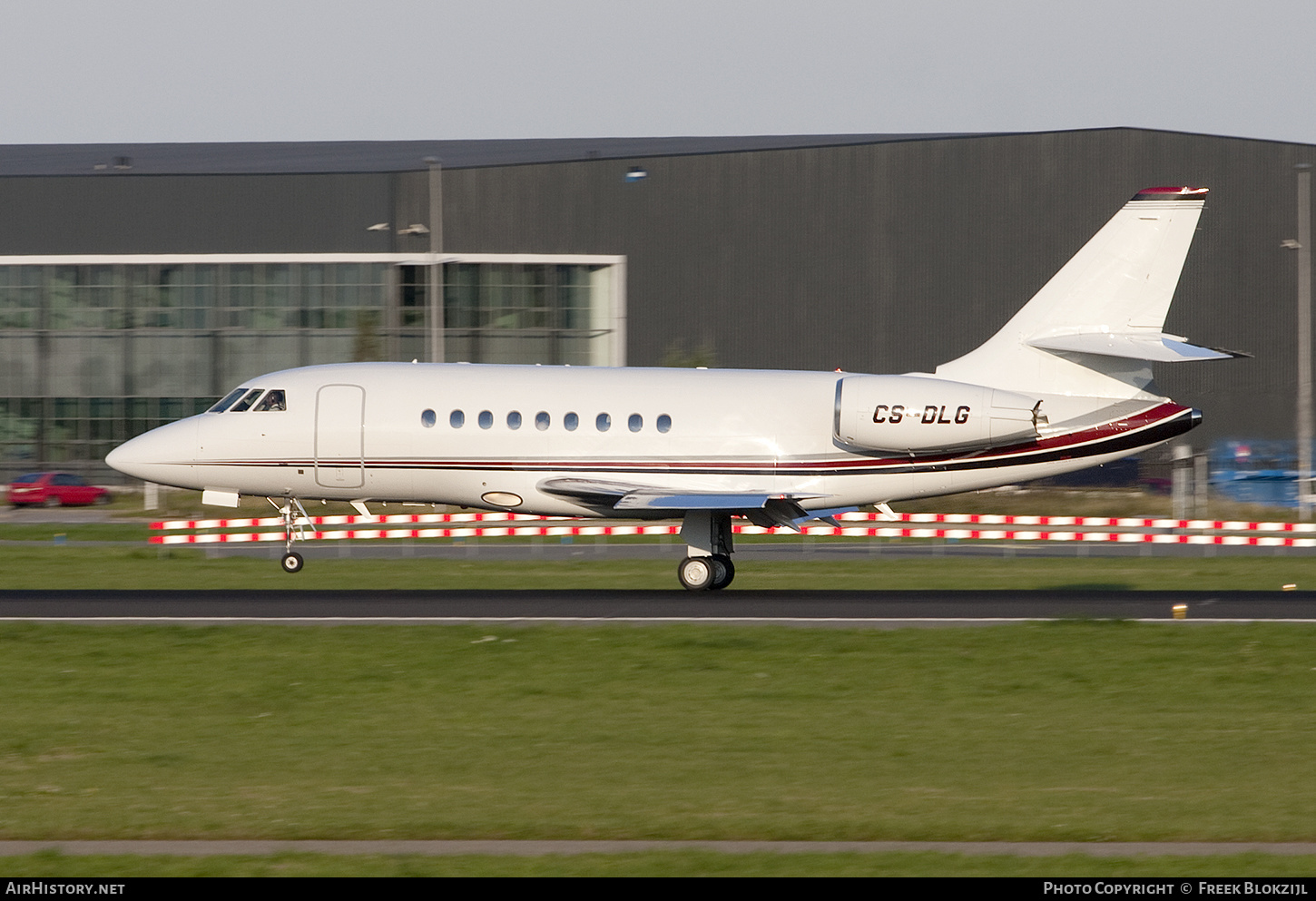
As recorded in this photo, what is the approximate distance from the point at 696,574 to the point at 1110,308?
24.5ft

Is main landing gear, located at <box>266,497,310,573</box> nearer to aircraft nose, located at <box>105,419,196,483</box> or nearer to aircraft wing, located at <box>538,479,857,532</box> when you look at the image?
aircraft nose, located at <box>105,419,196,483</box>

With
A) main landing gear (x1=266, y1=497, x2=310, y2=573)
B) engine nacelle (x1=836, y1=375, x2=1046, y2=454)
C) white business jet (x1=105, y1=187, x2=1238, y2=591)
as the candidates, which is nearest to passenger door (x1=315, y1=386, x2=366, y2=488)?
white business jet (x1=105, y1=187, x2=1238, y2=591)

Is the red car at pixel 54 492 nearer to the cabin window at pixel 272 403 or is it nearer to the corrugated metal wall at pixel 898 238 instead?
the corrugated metal wall at pixel 898 238

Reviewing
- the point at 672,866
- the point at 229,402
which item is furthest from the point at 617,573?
the point at 672,866

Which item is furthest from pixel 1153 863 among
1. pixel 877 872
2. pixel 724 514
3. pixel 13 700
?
pixel 724 514

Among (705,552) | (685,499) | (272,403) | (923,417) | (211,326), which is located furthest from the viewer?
(211,326)

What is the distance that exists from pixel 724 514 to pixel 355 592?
5528 mm

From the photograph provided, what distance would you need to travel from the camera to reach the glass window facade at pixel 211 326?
195ft

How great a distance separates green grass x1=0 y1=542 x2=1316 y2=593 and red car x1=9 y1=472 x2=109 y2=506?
25177mm

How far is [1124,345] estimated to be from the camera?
22.9m

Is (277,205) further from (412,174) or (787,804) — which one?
(787,804)

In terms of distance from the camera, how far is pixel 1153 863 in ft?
28.3

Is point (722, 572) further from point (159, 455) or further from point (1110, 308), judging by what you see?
point (159, 455)
